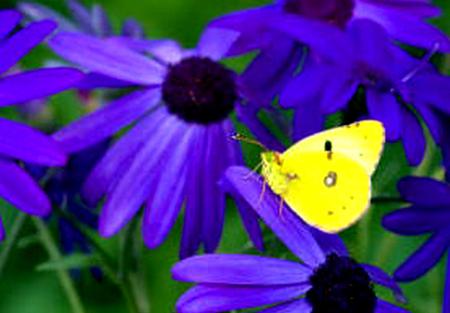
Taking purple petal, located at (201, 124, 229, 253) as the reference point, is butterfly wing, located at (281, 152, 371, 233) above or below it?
above

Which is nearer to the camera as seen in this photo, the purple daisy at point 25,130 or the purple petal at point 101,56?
the purple daisy at point 25,130

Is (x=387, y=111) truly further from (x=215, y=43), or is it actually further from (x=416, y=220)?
(x=215, y=43)

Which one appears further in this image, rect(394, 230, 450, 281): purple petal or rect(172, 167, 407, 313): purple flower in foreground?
rect(394, 230, 450, 281): purple petal

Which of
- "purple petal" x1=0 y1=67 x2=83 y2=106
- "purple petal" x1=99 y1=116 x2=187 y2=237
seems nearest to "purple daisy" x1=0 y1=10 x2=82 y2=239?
"purple petal" x1=0 y1=67 x2=83 y2=106

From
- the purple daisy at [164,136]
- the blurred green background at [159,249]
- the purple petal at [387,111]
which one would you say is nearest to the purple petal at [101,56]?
Answer: the purple daisy at [164,136]

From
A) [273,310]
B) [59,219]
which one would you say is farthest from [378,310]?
[59,219]

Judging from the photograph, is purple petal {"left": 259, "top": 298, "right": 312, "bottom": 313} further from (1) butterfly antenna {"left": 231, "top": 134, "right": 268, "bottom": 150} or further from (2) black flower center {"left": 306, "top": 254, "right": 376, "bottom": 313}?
(1) butterfly antenna {"left": 231, "top": 134, "right": 268, "bottom": 150}

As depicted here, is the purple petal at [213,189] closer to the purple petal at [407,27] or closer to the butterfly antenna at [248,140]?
the butterfly antenna at [248,140]

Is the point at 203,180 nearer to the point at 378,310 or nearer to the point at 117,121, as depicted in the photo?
the point at 117,121
